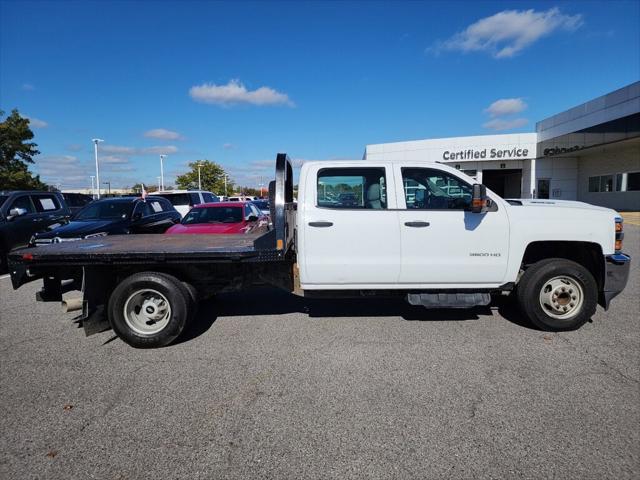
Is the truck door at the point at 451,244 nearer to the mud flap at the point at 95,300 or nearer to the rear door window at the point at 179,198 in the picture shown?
the mud flap at the point at 95,300

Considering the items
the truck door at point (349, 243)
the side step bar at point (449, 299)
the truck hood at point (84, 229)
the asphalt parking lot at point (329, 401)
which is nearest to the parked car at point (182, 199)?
the truck hood at point (84, 229)


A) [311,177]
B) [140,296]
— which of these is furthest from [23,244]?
[311,177]

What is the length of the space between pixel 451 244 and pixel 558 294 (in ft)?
4.90

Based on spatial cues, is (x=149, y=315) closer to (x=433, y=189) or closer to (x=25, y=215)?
(x=433, y=189)

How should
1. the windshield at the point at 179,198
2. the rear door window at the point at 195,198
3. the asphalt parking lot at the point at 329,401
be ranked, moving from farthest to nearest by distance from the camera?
the rear door window at the point at 195,198 < the windshield at the point at 179,198 < the asphalt parking lot at the point at 329,401

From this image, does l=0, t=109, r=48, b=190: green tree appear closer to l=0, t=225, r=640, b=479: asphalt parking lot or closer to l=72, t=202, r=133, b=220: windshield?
l=72, t=202, r=133, b=220: windshield

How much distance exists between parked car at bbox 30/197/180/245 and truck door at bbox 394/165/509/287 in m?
6.47

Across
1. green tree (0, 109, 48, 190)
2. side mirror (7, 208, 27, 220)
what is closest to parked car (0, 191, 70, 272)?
side mirror (7, 208, 27, 220)

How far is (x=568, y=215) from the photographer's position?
474 centimetres

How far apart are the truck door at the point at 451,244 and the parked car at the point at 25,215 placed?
976 cm

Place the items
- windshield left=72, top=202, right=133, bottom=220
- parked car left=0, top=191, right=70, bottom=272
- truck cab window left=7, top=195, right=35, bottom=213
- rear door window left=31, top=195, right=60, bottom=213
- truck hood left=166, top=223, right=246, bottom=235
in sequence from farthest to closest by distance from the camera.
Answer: rear door window left=31, top=195, right=60, bottom=213, truck cab window left=7, top=195, right=35, bottom=213, parked car left=0, top=191, right=70, bottom=272, windshield left=72, top=202, right=133, bottom=220, truck hood left=166, top=223, right=246, bottom=235

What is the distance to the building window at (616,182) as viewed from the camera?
26.3 meters

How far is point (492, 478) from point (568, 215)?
138 inches

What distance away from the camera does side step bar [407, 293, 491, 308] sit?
470 centimetres
